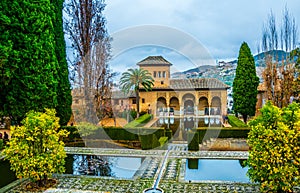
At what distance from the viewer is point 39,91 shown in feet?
41.1

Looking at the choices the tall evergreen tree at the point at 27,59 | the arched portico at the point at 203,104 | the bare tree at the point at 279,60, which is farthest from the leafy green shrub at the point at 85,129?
the arched portico at the point at 203,104

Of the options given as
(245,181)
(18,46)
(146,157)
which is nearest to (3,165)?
(18,46)

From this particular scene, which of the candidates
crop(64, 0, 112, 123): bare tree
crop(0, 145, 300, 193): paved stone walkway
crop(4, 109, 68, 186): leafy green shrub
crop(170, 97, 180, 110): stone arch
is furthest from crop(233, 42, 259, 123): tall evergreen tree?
crop(4, 109, 68, 186): leafy green shrub

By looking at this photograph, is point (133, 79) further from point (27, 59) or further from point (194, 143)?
point (27, 59)

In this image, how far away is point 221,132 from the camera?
1453cm

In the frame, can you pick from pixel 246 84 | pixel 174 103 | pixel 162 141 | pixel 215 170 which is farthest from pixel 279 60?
pixel 174 103

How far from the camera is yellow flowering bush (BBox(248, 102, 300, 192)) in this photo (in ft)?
22.7

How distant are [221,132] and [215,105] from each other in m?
19.8

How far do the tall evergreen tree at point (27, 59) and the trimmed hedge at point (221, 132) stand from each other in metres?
7.61

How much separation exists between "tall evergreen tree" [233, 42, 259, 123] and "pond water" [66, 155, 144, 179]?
13048 millimetres

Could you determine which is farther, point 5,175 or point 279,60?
point 279,60

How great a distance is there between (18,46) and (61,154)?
592 centimetres

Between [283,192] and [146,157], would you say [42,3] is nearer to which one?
[146,157]

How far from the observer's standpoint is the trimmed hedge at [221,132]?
14234 millimetres
